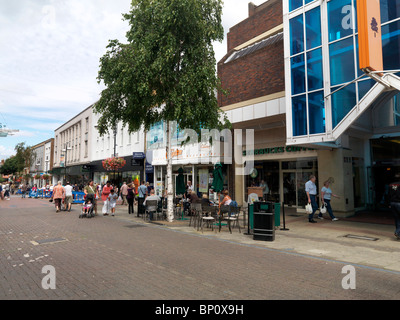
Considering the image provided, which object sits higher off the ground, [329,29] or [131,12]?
Answer: [131,12]

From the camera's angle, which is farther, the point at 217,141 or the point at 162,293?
the point at 217,141

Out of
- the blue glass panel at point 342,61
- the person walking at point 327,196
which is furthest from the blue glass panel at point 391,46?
the person walking at point 327,196

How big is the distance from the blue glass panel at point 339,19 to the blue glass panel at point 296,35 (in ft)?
4.12

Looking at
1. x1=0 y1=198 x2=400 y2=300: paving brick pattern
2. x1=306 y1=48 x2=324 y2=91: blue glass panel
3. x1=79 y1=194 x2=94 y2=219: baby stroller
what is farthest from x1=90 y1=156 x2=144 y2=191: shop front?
x1=0 y1=198 x2=400 y2=300: paving brick pattern

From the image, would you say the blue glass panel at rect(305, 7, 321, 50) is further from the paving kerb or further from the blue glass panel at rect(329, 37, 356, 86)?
the paving kerb

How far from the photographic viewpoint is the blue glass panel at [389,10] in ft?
32.0

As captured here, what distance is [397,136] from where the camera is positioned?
13.8 m

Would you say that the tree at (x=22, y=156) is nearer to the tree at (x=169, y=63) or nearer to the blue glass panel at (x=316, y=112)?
the tree at (x=169, y=63)

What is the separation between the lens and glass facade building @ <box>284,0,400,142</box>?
9953 mm

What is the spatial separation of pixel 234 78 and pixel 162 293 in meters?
15.3

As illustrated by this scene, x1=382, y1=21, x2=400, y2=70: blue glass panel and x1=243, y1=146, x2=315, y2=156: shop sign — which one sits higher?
x1=382, y1=21, x2=400, y2=70: blue glass panel
